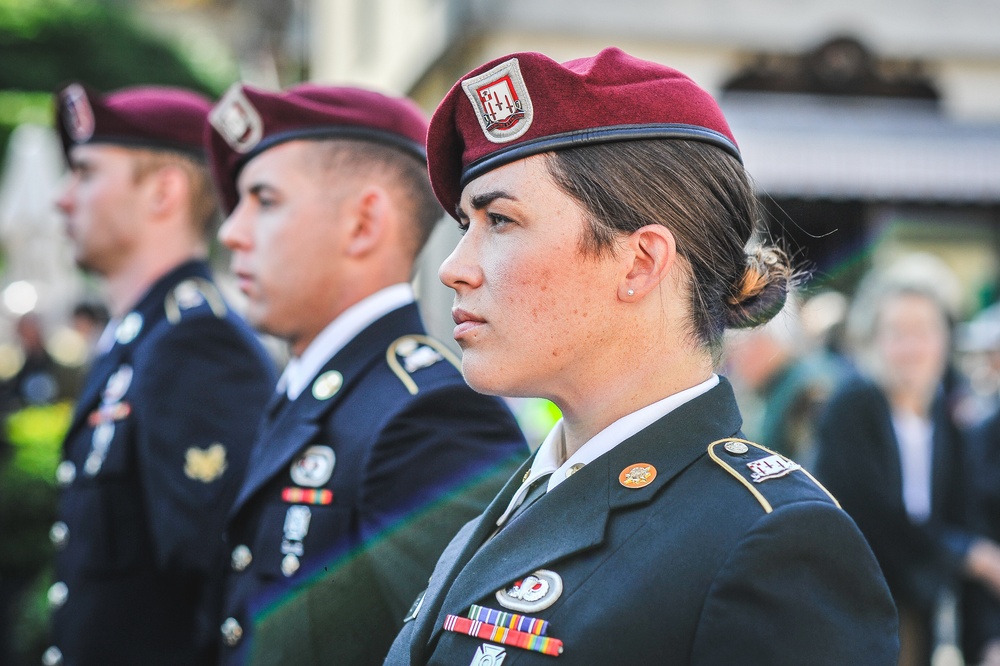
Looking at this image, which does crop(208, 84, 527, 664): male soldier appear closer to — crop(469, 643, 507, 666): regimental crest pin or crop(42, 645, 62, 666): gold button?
crop(469, 643, 507, 666): regimental crest pin

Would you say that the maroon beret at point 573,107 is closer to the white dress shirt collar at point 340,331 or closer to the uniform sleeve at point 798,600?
the uniform sleeve at point 798,600

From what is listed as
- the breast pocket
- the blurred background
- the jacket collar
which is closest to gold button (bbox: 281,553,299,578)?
the breast pocket

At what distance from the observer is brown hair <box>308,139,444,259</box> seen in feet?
9.37

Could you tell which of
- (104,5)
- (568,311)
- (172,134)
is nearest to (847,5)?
(172,134)

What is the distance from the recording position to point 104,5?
2892 cm

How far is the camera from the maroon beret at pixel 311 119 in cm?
286

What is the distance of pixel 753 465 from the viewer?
1.63 m

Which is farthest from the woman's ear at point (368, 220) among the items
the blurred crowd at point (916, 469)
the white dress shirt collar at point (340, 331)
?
the blurred crowd at point (916, 469)

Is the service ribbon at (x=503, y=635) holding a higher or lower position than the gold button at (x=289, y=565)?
higher

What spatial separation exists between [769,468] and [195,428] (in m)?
2.09

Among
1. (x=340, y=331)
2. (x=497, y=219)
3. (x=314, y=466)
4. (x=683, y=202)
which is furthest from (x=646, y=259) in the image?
(x=340, y=331)

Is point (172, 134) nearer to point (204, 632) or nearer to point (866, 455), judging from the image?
point (204, 632)

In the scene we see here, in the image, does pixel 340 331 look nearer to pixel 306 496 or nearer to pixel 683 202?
pixel 306 496

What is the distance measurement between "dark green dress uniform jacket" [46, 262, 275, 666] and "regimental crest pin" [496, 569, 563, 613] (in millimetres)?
1576
